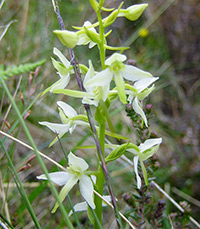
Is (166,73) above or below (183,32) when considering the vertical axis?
below

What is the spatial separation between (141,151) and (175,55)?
2.19m

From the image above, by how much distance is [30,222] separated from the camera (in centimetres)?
160

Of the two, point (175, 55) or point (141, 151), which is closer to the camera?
point (141, 151)

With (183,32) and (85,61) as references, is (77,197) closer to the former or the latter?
(85,61)

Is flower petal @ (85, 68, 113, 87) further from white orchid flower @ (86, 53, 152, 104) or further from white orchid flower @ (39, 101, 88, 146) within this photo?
white orchid flower @ (39, 101, 88, 146)

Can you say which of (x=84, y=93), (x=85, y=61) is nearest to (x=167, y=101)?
(x=85, y=61)

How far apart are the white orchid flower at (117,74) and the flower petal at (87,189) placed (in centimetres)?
33

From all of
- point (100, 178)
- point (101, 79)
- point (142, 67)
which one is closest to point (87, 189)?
point (100, 178)

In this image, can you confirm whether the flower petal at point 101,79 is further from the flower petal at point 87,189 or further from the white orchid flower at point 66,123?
the flower petal at point 87,189

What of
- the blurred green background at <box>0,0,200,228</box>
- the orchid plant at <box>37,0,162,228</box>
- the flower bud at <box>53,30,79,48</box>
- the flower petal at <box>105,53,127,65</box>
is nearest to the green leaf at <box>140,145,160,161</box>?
the orchid plant at <box>37,0,162,228</box>

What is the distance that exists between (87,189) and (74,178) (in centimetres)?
7

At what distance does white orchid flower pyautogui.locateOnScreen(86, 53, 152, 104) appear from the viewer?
1.00 meters

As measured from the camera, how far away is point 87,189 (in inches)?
40.6

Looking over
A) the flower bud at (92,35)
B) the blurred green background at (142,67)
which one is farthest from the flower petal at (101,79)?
the blurred green background at (142,67)
